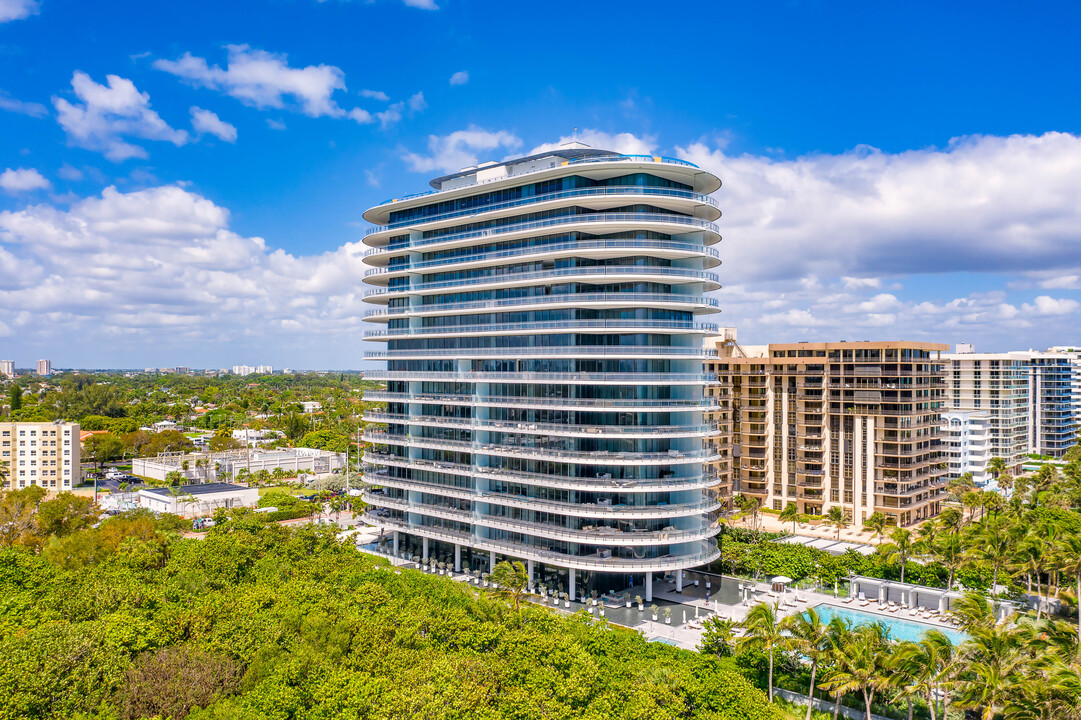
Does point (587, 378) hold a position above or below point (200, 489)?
above

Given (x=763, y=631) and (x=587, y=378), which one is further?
(x=587, y=378)

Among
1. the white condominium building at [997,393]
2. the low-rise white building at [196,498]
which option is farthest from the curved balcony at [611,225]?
the white condominium building at [997,393]

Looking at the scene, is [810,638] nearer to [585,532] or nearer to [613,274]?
[585,532]

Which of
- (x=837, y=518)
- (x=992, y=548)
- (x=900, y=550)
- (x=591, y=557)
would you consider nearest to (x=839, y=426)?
(x=837, y=518)

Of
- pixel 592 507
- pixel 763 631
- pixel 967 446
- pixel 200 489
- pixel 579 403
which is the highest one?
pixel 579 403

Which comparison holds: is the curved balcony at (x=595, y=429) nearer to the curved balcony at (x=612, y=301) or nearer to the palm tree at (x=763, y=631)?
the curved balcony at (x=612, y=301)

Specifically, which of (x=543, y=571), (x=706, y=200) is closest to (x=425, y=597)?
(x=543, y=571)
